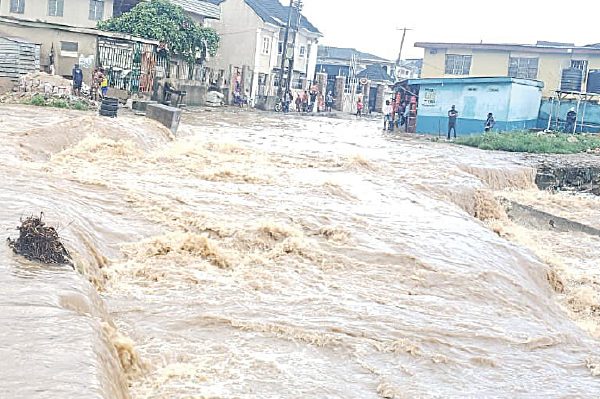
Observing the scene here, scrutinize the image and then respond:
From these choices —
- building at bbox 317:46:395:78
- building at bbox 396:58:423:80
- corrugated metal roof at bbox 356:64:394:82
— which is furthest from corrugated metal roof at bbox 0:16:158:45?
building at bbox 396:58:423:80

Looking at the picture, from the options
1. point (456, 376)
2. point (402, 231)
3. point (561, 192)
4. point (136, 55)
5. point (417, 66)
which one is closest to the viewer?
point (456, 376)

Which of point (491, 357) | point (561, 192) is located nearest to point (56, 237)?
point (491, 357)

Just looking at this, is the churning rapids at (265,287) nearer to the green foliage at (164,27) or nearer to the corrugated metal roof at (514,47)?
the green foliage at (164,27)

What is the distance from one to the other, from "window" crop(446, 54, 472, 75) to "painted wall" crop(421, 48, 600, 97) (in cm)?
19

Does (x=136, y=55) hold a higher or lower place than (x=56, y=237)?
higher

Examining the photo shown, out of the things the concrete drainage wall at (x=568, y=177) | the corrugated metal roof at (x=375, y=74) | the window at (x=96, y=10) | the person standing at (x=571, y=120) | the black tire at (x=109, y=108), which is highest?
the window at (x=96, y=10)

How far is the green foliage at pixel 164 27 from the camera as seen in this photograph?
118ft

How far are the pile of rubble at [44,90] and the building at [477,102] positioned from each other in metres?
14.3

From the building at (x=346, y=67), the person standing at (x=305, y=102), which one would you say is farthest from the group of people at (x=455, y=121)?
the building at (x=346, y=67)

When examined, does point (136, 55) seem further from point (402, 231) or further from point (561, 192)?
point (402, 231)

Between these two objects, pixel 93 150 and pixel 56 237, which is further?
pixel 93 150

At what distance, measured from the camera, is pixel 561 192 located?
71.3 ft

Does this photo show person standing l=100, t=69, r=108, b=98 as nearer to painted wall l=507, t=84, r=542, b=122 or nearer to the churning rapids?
the churning rapids

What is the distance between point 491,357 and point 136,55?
1044 inches
